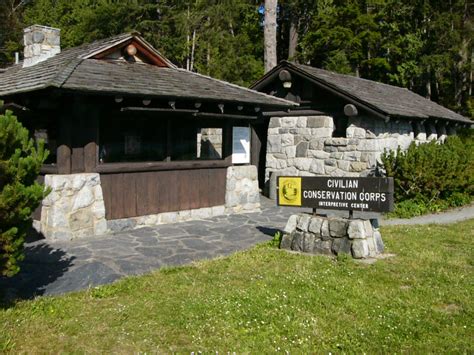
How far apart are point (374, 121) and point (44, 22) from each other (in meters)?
25.1

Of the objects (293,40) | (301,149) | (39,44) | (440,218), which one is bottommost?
(440,218)

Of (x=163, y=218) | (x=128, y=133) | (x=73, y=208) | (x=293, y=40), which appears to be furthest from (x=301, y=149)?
(x=293, y=40)

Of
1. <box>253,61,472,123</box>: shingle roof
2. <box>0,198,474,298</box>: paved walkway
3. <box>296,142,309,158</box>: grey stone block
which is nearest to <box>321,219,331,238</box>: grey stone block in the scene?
<box>0,198,474,298</box>: paved walkway

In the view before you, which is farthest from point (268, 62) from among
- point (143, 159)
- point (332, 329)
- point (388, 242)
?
point (332, 329)

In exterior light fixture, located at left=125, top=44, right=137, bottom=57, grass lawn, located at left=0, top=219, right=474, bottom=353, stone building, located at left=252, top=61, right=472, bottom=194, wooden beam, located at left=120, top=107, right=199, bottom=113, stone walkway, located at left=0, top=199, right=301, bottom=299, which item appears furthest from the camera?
stone building, located at left=252, top=61, right=472, bottom=194

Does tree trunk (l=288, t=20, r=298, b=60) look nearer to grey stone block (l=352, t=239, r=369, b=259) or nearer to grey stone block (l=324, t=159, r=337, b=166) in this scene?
grey stone block (l=324, t=159, r=337, b=166)

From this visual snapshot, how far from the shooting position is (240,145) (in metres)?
12.2

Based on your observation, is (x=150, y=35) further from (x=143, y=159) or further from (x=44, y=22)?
(x=143, y=159)

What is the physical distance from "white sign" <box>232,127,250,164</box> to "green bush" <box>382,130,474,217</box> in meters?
3.75

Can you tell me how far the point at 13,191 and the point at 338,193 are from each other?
16.0ft

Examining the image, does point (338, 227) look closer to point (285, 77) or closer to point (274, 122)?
point (285, 77)

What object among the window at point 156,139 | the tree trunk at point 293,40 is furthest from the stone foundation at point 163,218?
the tree trunk at point 293,40

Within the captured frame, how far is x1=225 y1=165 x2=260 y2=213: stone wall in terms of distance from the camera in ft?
38.6

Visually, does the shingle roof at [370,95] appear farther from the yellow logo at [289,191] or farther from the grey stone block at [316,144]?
the yellow logo at [289,191]
